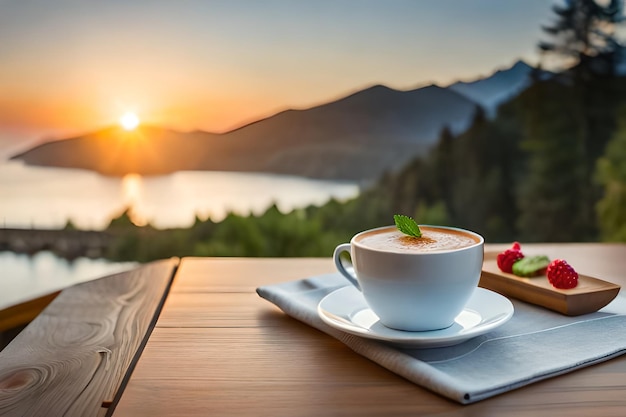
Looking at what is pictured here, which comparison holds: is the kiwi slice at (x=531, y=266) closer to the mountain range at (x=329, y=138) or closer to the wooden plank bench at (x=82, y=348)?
the wooden plank bench at (x=82, y=348)

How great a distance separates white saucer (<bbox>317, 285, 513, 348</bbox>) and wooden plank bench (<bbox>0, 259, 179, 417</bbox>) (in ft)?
0.79

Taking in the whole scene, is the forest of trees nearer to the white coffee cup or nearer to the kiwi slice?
the kiwi slice

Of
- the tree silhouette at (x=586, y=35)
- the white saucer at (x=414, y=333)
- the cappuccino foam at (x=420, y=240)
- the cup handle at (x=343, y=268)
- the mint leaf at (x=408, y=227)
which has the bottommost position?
the white saucer at (x=414, y=333)

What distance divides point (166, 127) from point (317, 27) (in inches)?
28.0

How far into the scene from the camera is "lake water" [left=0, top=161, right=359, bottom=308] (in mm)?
2393

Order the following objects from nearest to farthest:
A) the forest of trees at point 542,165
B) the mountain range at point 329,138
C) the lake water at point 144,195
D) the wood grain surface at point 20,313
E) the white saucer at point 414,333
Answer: the white saucer at point 414,333 → the wood grain surface at point 20,313 → the lake water at point 144,195 → the mountain range at point 329,138 → the forest of trees at point 542,165

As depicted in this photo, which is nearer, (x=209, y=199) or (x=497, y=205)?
(x=209, y=199)

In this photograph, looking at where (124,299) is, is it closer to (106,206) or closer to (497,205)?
(106,206)

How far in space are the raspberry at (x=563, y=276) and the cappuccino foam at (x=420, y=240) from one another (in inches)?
6.1

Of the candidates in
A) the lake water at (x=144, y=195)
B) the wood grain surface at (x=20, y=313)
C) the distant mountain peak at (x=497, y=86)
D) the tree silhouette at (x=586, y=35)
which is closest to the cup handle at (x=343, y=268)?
the wood grain surface at (x=20, y=313)

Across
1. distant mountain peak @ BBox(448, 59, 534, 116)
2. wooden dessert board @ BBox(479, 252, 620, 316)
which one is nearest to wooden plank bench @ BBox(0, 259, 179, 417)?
wooden dessert board @ BBox(479, 252, 620, 316)

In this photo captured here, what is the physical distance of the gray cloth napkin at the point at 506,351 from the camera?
66 centimetres

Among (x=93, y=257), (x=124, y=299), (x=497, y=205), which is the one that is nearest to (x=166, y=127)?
(x=93, y=257)

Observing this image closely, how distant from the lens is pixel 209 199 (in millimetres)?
2756
